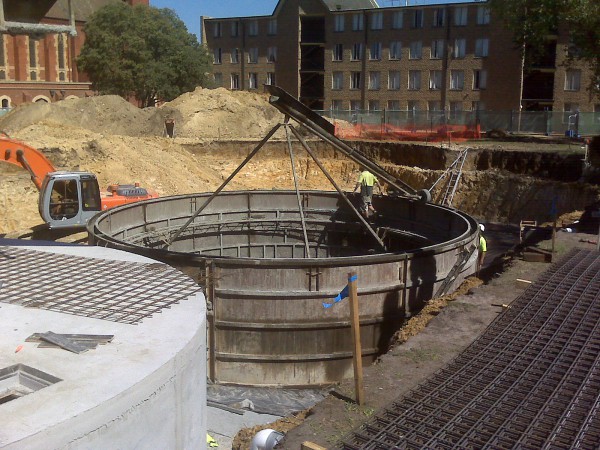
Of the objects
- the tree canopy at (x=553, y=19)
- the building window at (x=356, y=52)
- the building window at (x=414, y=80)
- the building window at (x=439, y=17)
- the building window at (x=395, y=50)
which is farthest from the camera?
the building window at (x=356, y=52)

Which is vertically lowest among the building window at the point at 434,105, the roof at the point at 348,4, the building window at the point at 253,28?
the building window at the point at 434,105

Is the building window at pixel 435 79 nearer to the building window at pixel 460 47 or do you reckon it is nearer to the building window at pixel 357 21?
the building window at pixel 460 47

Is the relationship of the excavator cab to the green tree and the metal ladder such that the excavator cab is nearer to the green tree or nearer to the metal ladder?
the metal ladder

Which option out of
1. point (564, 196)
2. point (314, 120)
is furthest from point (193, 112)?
point (314, 120)

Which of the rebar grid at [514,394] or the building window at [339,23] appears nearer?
the rebar grid at [514,394]

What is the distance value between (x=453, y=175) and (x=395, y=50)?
2573cm

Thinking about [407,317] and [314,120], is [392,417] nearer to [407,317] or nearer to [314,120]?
[407,317]

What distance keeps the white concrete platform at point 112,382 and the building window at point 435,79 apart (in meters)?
44.3

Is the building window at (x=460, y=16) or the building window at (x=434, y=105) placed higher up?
the building window at (x=460, y=16)

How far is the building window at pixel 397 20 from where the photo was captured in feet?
161

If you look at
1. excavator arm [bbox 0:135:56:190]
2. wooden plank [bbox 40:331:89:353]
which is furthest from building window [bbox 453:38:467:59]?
wooden plank [bbox 40:331:89:353]

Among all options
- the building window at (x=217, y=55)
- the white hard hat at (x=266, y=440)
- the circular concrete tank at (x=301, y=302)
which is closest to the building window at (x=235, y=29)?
the building window at (x=217, y=55)

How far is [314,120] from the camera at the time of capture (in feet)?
40.6

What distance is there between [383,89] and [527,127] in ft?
52.6
